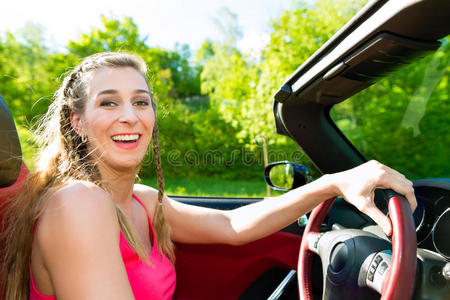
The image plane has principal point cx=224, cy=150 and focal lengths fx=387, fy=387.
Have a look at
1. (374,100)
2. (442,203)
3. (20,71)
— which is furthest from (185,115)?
(442,203)

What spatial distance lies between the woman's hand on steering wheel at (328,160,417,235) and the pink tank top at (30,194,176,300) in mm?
814

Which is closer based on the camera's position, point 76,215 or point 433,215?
point 76,215

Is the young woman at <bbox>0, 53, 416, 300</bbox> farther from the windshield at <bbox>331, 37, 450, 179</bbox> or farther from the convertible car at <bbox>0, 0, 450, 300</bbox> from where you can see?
the windshield at <bbox>331, 37, 450, 179</bbox>

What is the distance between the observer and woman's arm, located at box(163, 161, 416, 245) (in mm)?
1139

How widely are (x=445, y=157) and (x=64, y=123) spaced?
79.8 inches

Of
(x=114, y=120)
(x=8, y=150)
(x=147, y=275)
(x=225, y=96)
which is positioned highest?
(x=225, y=96)

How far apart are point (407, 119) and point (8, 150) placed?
1.74 metres

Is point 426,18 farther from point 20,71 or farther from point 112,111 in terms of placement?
point 20,71

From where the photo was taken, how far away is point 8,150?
1.39 meters

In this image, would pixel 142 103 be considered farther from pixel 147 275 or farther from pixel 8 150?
pixel 147 275

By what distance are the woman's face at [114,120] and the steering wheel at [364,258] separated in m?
0.80
